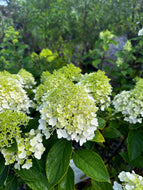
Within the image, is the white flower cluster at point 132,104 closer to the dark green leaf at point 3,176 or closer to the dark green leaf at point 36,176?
the dark green leaf at point 36,176

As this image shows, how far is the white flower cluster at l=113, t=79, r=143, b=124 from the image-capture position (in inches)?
37.2

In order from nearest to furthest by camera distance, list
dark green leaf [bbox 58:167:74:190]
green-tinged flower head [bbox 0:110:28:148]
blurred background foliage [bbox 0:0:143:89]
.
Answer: green-tinged flower head [bbox 0:110:28:148]
dark green leaf [bbox 58:167:74:190]
blurred background foliage [bbox 0:0:143:89]

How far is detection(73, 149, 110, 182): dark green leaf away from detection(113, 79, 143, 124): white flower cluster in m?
0.39

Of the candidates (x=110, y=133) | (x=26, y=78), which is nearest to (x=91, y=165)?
(x=110, y=133)

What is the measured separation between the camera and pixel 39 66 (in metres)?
1.74

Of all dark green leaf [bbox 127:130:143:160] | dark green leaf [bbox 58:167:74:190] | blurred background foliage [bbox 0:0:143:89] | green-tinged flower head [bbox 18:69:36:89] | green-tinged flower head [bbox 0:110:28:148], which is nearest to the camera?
green-tinged flower head [bbox 0:110:28:148]

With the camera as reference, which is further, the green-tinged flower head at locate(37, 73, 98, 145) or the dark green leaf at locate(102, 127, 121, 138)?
the dark green leaf at locate(102, 127, 121, 138)

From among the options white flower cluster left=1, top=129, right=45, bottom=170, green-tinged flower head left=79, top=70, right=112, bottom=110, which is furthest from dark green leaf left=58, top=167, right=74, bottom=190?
green-tinged flower head left=79, top=70, right=112, bottom=110

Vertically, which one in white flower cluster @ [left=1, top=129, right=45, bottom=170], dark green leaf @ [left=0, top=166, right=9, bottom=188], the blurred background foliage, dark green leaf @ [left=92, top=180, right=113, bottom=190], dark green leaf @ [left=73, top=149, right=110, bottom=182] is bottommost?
dark green leaf @ [left=92, top=180, right=113, bottom=190]

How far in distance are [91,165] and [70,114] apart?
0.80 ft

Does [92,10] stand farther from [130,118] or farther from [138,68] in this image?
[130,118]

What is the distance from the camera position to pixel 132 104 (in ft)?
3.13

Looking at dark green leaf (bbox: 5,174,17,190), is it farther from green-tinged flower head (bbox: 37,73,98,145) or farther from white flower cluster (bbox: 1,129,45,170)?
green-tinged flower head (bbox: 37,73,98,145)

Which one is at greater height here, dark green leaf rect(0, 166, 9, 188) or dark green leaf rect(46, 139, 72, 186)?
dark green leaf rect(46, 139, 72, 186)
